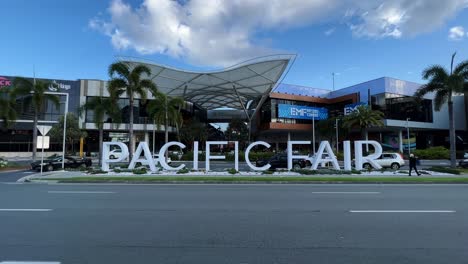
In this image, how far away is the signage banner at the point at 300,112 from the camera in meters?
57.1

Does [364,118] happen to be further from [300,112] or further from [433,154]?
[300,112]

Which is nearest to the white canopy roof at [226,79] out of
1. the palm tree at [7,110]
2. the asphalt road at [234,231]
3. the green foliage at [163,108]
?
the green foliage at [163,108]

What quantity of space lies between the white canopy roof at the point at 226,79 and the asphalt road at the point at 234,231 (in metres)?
38.7

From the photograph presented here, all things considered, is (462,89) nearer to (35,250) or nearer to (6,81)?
(35,250)

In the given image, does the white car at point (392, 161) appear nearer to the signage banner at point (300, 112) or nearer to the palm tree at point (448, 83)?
the palm tree at point (448, 83)

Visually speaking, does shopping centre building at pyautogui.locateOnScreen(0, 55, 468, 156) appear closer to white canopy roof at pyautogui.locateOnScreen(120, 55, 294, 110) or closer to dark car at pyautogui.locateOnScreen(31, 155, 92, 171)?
white canopy roof at pyautogui.locateOnScreen(120, 55, 294, 110)

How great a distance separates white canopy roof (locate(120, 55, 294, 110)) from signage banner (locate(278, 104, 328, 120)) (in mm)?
4657

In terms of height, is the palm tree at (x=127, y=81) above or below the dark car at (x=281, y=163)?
above

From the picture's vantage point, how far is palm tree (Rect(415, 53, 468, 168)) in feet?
84.4

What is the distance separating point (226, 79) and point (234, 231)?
158ft

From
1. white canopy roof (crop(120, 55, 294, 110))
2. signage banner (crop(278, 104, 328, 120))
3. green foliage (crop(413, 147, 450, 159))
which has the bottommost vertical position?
green foliage (crop(413, 147, 450, 159))

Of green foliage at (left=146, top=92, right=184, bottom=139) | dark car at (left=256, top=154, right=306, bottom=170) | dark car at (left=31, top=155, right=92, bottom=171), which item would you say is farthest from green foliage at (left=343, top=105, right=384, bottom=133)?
dark car at (left=31, top=155, right=92, bottom=171)

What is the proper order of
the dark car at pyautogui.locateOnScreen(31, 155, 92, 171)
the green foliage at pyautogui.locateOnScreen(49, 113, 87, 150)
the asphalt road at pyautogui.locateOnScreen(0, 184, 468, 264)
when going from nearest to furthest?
the asphalt road at pyautogui.locateOnScreen(0, 184, 468, 264) < the dark car at pyautogui.locateOnScreen(31, 155, 92, 171) < the green foliage at pyautogui.locateOnScreen(49, 113, 87, 150)

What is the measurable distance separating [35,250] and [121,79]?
2505 cm
